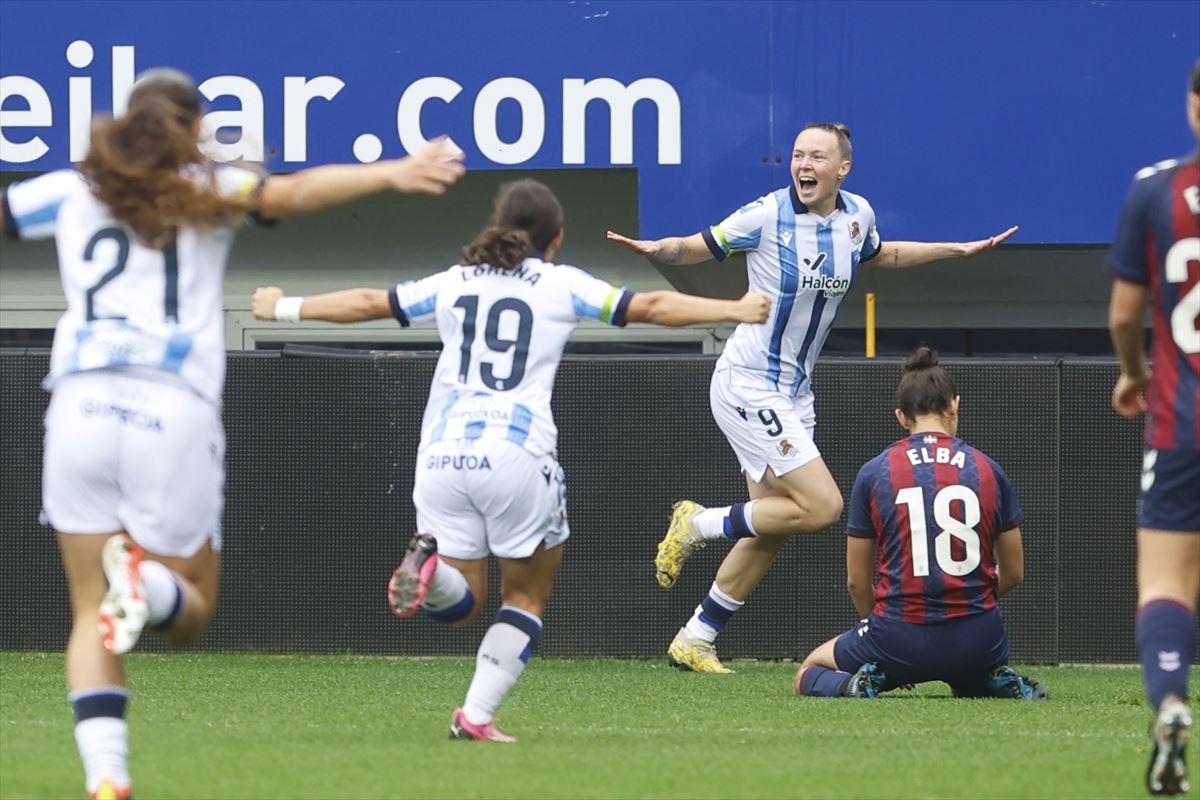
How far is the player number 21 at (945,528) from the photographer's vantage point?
752 centimetres

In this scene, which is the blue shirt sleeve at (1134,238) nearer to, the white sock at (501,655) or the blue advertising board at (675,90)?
the white sock at (501,655)

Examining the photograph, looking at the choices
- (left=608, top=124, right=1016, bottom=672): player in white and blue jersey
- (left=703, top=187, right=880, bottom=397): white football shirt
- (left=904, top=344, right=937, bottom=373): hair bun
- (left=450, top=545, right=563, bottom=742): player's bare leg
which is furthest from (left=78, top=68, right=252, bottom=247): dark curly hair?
(left=703, top=187, right=880, bottom=397): white football shirt

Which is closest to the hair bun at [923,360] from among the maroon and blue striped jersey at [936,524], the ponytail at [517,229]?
the maroon and blue striped jersey at [936,524]

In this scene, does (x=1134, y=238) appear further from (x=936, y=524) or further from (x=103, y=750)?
(x=936, y=524)

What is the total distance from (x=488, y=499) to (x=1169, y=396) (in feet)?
6.67

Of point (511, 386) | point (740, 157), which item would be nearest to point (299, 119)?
point (740, 157)

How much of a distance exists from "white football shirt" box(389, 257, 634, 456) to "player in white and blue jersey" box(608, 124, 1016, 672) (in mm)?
2927

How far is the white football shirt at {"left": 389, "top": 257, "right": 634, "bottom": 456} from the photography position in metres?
5.81

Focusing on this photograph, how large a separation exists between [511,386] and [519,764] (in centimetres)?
114

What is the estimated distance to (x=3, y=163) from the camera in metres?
11.4

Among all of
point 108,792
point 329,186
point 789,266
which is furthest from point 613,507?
point 108,792

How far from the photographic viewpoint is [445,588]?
5.78 metres

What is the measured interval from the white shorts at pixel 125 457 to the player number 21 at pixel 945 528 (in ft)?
11.8

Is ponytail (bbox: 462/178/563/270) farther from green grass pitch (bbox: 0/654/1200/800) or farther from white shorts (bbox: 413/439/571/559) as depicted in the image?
green grass pitch (bbox: 0/654/1200/800)
